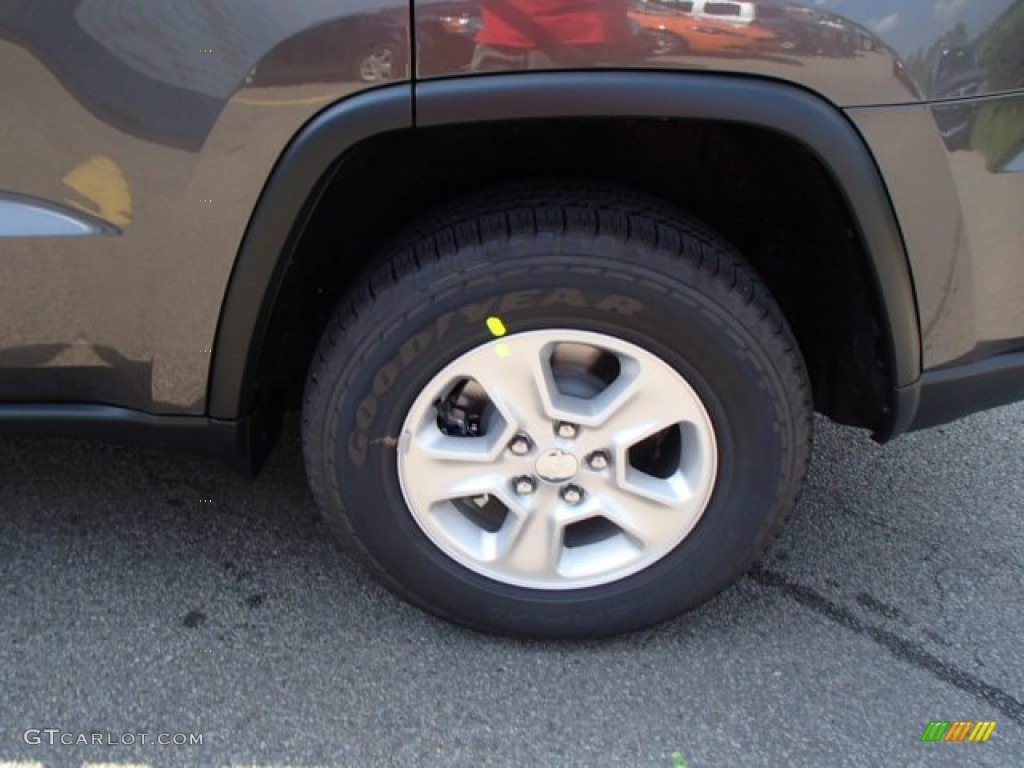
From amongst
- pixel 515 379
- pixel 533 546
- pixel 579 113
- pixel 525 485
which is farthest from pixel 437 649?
pixel 579 113

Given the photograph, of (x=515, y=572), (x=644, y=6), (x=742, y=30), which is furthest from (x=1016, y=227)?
(x=515, y=572)

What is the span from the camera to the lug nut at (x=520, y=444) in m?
1.96

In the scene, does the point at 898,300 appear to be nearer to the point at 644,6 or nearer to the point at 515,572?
the point at 644,6

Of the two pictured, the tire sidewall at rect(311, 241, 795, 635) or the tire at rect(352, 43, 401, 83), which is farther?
the tire sidewall at rect(311, 241, 795, 635)

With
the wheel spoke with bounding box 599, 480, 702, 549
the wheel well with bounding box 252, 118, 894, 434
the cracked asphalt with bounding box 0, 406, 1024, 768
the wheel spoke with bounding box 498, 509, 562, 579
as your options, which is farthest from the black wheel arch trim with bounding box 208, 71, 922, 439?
the cracked asphalt with bounding box 0, 406, 1024, 768

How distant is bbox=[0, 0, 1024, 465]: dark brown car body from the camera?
61.7 inches

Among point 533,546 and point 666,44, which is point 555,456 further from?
point 666,44

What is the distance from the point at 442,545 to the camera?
203 cm

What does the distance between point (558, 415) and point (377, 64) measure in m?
0.73

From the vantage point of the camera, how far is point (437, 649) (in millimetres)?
2121

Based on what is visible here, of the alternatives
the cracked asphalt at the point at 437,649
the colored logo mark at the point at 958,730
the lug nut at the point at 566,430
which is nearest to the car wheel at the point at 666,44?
the lug nut at the point at 566,430

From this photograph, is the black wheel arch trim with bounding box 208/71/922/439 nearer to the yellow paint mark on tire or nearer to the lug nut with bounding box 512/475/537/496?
the yellow paint mark on tire

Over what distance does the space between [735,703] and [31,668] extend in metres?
1.45

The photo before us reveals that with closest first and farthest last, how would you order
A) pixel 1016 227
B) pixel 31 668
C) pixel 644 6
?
pixel 644 6, pixel 1016 227, pixel 31 668
